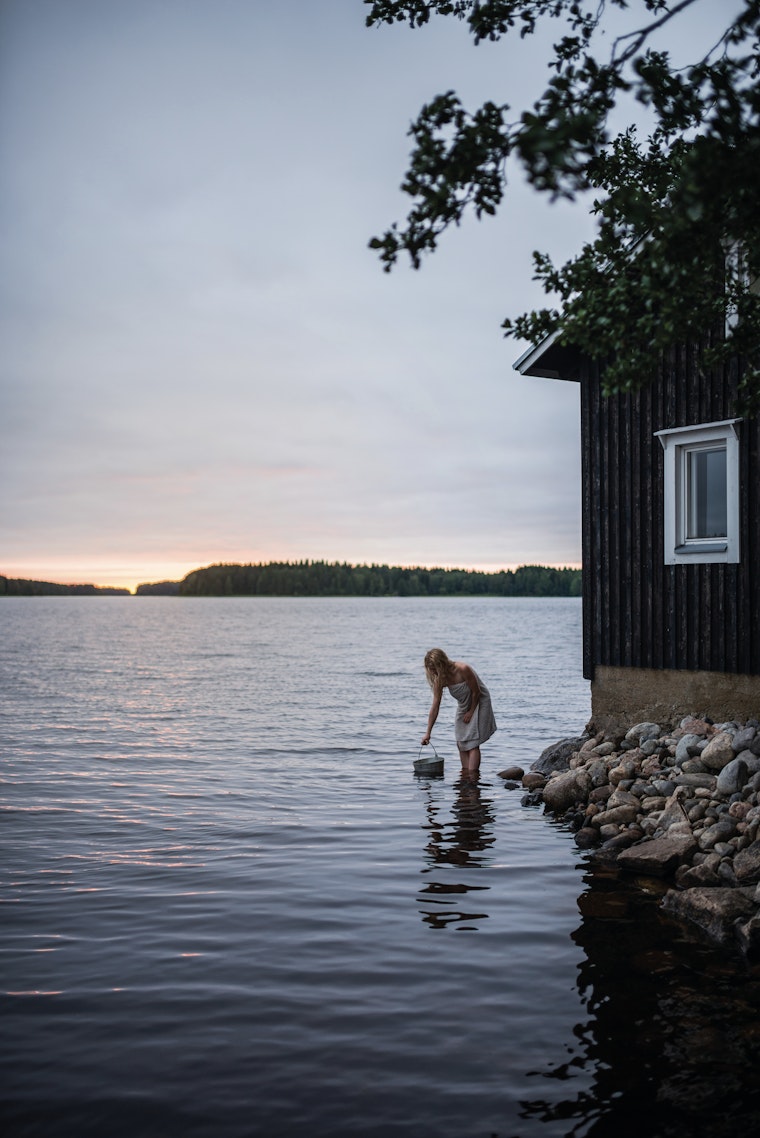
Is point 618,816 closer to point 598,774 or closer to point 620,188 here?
point 598,774

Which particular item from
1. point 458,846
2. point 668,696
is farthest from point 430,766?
point 458,846

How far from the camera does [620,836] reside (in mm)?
10352

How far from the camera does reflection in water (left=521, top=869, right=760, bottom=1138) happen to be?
5.04 metres

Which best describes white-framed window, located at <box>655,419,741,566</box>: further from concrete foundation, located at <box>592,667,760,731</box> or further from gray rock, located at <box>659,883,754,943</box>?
gray rock, located at <box>659,883,754,943</box>

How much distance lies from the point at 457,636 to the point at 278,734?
2239 inches

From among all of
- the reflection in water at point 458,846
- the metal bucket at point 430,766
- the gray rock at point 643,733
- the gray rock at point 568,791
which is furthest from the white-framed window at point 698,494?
the metal bucket at point 430,766

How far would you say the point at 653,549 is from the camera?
42.5 feet

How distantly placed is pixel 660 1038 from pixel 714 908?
6.92 ft

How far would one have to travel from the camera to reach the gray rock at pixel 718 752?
10.8 meters

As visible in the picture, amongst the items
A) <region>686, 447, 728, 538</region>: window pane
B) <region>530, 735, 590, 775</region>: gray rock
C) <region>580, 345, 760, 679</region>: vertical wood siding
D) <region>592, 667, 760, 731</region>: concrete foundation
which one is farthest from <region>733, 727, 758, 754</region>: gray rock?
<region>530, 735, 590, 775</region>: gray rock

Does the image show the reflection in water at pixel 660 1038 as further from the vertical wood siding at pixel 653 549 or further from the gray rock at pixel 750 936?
the vertical wood siding at pixel 653 549

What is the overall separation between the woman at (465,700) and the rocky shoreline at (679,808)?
3.66ft

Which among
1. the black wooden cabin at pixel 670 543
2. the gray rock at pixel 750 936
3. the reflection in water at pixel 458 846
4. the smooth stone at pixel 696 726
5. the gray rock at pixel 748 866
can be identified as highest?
the black wooden cabin at pixel 670 543

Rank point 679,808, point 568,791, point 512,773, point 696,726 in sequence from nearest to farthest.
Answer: point 679,808 < point 696,726 < point 568,791 < point 512,773
